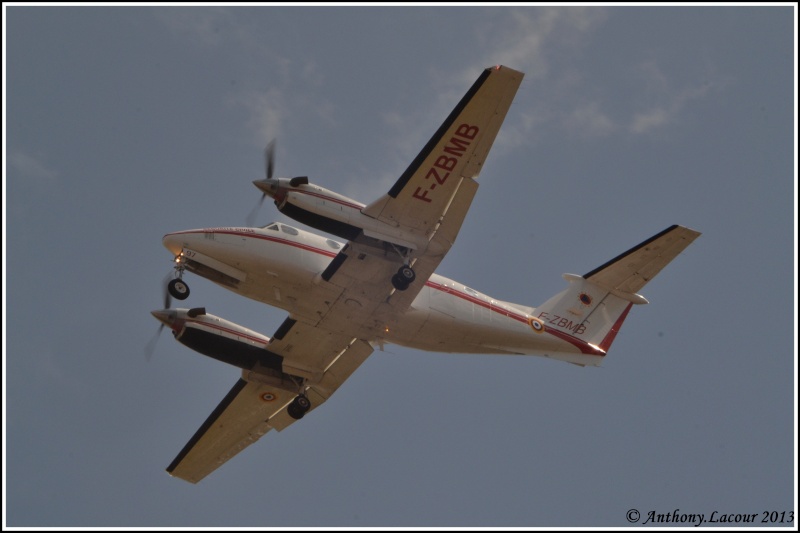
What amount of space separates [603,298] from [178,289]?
35.5 ft

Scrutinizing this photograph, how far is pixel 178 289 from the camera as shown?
20.8 meters

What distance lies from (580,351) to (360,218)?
23.9 feet

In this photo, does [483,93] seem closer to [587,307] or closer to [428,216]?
[428,216]

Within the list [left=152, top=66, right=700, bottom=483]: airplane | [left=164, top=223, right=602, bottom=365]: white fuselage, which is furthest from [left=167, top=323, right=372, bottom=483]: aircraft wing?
[left=164, top=223, right=602, bottom=365]: white fuselage

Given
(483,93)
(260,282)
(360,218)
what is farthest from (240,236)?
(483,93)

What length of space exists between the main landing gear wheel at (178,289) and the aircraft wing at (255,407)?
326cm

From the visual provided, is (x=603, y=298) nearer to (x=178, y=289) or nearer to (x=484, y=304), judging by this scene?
(x=484, y=304)

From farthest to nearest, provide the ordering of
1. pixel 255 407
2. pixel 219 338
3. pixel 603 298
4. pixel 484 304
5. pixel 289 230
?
pixel 255 407 < pixel 603 298 < pixel 219 338 < pixel 484 304 < pixel 289 230

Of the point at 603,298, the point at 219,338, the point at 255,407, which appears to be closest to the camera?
the point at 219,338

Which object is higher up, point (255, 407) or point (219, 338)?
point (219, 338)

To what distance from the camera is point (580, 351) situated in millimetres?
23859

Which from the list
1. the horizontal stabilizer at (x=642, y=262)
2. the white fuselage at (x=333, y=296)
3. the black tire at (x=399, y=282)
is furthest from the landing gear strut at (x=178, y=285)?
the horizontal stabilizer at (x=642, y=262)

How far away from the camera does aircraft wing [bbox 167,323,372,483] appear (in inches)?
927

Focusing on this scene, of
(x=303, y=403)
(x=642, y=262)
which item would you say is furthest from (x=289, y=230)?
(x=642, y=262)
